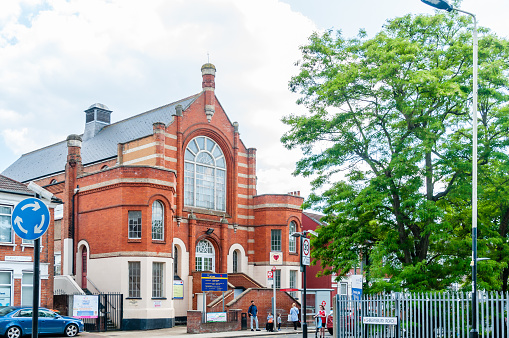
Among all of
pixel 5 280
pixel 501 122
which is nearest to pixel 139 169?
pixel 5 280

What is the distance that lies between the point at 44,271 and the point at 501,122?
21.8 metres

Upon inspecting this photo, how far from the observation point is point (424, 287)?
19266 millimetres

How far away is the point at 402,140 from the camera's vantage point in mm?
20828

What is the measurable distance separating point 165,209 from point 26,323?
41.7ft

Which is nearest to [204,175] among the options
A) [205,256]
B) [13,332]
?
[205,256]

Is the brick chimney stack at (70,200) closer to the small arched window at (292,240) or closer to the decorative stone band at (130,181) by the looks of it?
the decorative stone band at (130,181)

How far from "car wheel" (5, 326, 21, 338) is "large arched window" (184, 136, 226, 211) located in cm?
1796

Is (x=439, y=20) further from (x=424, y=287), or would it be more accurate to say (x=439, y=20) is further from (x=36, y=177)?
(x=36, y=177)

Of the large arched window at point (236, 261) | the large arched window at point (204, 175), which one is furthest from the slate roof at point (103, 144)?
the large arched window at point (236, 261)

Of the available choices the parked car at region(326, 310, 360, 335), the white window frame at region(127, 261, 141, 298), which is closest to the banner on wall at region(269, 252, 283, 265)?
the white window frame at region(127, 261, 141, 298)

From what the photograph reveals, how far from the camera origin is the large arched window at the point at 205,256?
136 feet

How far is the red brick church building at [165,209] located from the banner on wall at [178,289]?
6 centimetres

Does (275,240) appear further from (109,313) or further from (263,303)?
(109,313)

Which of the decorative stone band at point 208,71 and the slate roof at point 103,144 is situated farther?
the decorative stone band at point 208,71
